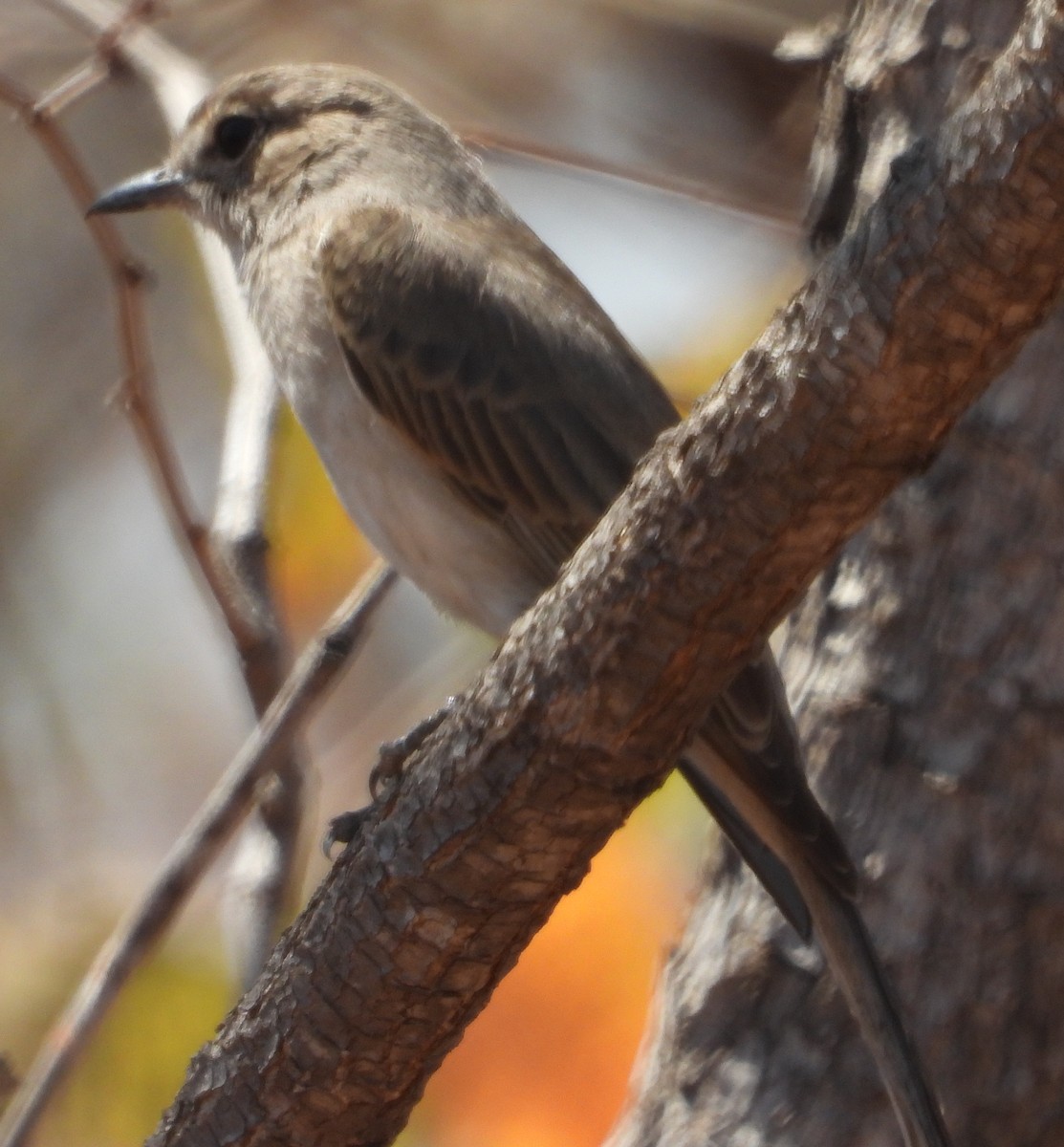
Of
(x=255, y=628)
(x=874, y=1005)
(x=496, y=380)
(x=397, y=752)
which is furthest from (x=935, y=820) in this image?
(x=255, y=628)

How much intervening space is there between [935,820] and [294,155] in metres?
2.33

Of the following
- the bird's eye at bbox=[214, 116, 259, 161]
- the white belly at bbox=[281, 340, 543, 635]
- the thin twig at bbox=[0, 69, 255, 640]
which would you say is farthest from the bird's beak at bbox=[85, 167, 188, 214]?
the white belly at bbox=[281, 340, 543, 635]

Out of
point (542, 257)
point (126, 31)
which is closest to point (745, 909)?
point (542, 257)

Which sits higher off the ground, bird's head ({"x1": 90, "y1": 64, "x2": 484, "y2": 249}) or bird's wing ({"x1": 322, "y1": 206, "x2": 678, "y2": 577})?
bird's head ({"x1": 90, "y1": 64, "x2": 484, "y2": 249})

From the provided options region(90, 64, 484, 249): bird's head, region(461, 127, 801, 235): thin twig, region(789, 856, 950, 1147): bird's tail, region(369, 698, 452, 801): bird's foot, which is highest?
region(90, 64, 484, 249): bird's head

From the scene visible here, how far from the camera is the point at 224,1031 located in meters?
2.79

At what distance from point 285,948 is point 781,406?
1.25 meters

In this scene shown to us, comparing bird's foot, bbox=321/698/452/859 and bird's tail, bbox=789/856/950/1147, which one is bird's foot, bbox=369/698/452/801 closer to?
bird's foot, bbox=321/698/452/859

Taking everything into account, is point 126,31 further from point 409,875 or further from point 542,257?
point 409,875

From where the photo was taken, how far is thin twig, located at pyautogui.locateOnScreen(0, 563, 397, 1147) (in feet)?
9.80

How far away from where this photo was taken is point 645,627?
2289 mm

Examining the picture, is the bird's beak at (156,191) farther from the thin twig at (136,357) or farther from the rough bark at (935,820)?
the rough bark at (935,820)

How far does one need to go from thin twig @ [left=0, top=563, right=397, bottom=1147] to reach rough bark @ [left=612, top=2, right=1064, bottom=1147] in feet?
3.60

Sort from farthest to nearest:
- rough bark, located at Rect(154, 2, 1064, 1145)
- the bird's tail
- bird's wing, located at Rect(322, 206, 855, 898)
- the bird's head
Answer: the bird's head → bird's wing, located at Rect(322, 206, 855, 898) → the bird's tail → rough bark, located at Rect(154, 2, 1064, 1145)
